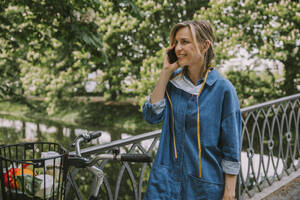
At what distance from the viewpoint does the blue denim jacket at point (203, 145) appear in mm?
1636

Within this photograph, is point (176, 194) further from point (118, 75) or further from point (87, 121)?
point (87, 121)

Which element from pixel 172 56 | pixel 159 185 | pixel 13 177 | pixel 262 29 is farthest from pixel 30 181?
pixel 262 29

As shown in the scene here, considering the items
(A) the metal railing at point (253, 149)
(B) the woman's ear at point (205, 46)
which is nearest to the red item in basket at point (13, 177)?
(A) the metal railing at point (253, 149)

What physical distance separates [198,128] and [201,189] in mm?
354

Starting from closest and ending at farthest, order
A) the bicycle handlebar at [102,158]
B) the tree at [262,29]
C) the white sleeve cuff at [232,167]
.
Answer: the bicycle handlebar at [102,158]
the white sleeve cuff at [232,167]
the tree at [262,29]

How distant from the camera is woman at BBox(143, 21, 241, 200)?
1.64 meters

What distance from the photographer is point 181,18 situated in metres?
14.9

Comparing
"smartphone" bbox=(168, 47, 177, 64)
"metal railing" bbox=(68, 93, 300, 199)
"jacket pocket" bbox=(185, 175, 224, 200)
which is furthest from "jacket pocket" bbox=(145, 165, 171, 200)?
"smartphone" bbox=(168, 47, 177, 64)

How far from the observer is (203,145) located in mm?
1642

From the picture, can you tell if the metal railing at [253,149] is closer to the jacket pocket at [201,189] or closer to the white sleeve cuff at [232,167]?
the jacket pocket at [201,189]

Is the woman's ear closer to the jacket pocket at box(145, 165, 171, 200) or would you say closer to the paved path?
the jacket pocket at box(145, 165, 171, 200)

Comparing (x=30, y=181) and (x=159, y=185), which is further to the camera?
(x=159, y=185)

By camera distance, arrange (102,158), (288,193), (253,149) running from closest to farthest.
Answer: (102,158), (288,193), (253,149)

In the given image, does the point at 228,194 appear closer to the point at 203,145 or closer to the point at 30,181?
the point at 203,145
